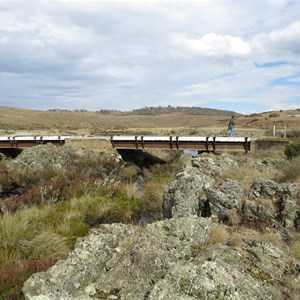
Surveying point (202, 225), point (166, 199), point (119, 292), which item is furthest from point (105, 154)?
point (119, 292)

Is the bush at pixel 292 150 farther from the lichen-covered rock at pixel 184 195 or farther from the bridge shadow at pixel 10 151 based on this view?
the bridge shadow at pixel 10 151

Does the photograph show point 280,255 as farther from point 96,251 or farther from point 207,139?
point 207,139

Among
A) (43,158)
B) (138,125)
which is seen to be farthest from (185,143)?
(138,125)

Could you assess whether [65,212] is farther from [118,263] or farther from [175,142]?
[175,142]

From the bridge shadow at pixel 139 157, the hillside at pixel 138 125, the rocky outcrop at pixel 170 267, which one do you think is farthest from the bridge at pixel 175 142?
the rocky outcrop at pixel 170 267

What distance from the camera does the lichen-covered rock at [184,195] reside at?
8844 mm

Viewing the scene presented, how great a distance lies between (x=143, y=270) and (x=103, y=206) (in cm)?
588

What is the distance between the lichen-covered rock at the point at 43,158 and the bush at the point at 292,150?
41.8 feet

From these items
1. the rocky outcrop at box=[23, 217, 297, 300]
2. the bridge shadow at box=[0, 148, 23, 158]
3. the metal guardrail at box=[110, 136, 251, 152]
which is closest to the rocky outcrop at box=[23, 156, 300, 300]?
the rocky outcrop at box=[23, 217, 297, 300]

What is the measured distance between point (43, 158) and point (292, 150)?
14.2m

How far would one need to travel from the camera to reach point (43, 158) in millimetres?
18672

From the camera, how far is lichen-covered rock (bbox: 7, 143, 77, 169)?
17.8m

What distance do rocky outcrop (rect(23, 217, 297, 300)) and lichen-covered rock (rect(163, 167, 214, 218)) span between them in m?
2.57

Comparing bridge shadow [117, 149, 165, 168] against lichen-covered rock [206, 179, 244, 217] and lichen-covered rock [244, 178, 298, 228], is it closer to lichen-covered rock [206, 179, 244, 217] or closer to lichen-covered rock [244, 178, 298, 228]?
lichen-covered rock [206, 179, 244, 217]
